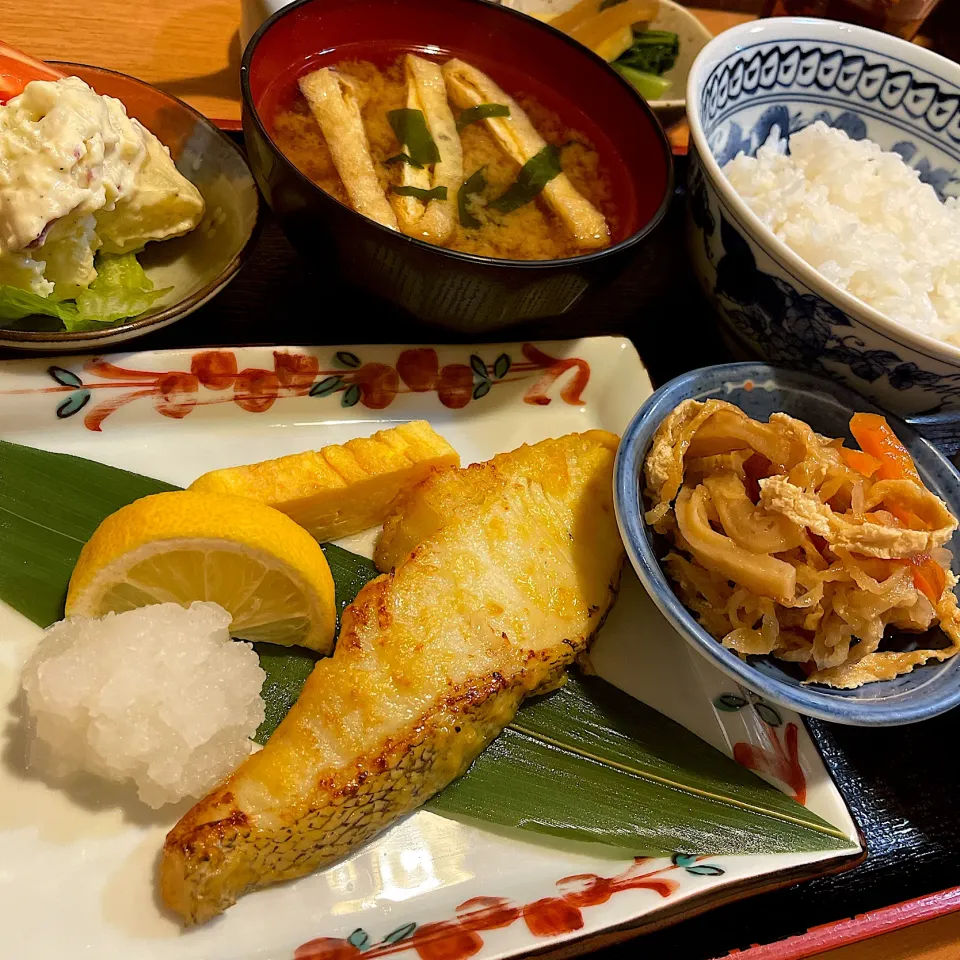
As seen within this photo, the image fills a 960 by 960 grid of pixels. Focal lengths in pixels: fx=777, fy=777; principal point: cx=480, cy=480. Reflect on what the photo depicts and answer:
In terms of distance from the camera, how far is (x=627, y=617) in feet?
5.62

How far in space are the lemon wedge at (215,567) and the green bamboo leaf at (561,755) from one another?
0.31ft

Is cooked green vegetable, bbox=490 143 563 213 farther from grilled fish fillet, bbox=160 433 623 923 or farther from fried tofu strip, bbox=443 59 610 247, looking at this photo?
grilled fish fillet, bbox=160 433 623 923

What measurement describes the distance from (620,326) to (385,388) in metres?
0.75

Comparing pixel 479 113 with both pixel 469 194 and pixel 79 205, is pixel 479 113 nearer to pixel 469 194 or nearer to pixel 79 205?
pixel 469 194

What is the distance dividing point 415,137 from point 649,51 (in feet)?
4.51

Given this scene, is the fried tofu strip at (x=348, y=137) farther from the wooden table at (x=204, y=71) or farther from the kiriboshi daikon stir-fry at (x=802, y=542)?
the kiriboshi daikon stir-fry at (x=802, y=542)

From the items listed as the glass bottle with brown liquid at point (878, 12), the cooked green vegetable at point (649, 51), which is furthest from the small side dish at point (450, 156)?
the glass bottle with brown liquid at point (878, 12)

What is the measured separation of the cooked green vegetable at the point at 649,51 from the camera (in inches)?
114

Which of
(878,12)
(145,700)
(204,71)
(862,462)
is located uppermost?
(878,12)

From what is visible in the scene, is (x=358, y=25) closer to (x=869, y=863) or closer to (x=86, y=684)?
(x=86, y=684)

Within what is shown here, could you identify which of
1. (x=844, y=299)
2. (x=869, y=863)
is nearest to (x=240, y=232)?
(x=844, y=299)

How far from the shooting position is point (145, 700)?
48.9 inches

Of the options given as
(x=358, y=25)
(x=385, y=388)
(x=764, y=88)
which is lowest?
(x=385, y=388)

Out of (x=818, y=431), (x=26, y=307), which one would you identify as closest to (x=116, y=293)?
(x=26, y=307)
